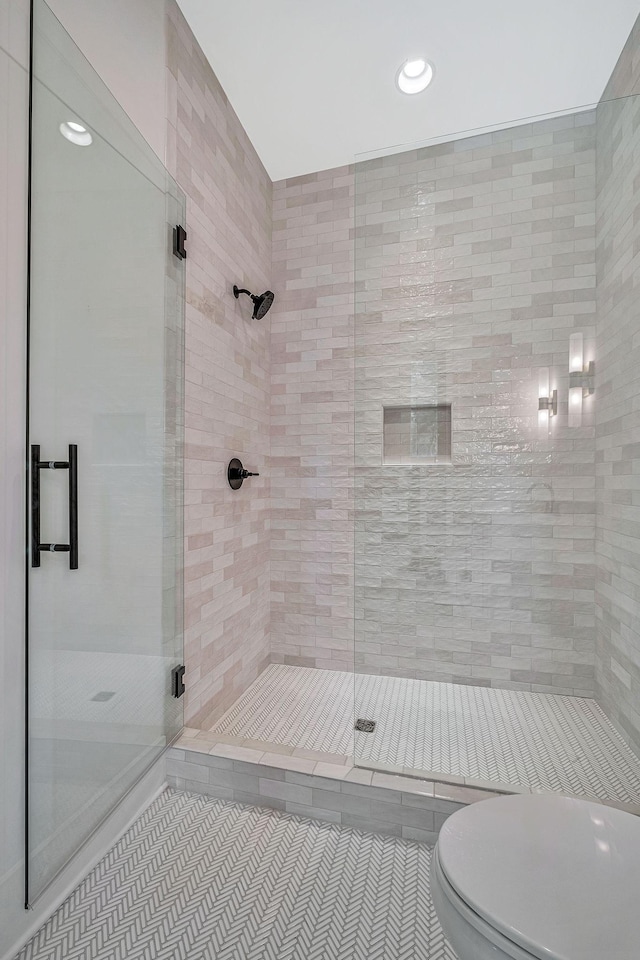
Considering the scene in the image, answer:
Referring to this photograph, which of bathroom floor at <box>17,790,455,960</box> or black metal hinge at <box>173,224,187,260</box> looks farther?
black metal hinge at <box>173,224,187,260</box>

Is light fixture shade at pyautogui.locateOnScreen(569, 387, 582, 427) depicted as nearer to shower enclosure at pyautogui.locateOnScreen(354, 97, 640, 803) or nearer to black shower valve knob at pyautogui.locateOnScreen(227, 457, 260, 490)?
shower enclosure at pyautogui.locateOnScreen(354, 97, 640, 803)

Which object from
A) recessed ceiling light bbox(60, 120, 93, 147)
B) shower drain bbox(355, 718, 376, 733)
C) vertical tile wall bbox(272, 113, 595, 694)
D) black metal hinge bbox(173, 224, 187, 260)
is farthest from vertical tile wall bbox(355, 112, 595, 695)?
recessed ceiling light bbox(60, 120, 93, 147)

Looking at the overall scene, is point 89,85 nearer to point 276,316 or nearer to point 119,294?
point 119,294

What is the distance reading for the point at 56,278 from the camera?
115 centimetres

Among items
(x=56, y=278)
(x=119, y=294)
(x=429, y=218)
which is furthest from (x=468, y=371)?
(x=56, y=278)

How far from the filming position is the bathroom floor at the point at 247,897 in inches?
42.4

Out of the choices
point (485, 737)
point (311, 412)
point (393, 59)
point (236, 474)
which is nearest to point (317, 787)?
point (485, 737)

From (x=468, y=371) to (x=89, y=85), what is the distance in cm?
131

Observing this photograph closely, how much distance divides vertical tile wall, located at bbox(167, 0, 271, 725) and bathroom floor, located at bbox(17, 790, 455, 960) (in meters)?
0.45

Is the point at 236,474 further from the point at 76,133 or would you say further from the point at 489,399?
the point at 76,133

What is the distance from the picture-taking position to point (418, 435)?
5.35 feet

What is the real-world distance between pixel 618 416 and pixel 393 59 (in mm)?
1628

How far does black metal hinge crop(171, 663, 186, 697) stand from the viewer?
5.43 ft

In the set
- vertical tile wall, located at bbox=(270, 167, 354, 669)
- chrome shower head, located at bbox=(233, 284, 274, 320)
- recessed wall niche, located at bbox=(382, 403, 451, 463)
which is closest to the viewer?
recessed wall niche, located at bbox=(382, 403, 451, 463)
